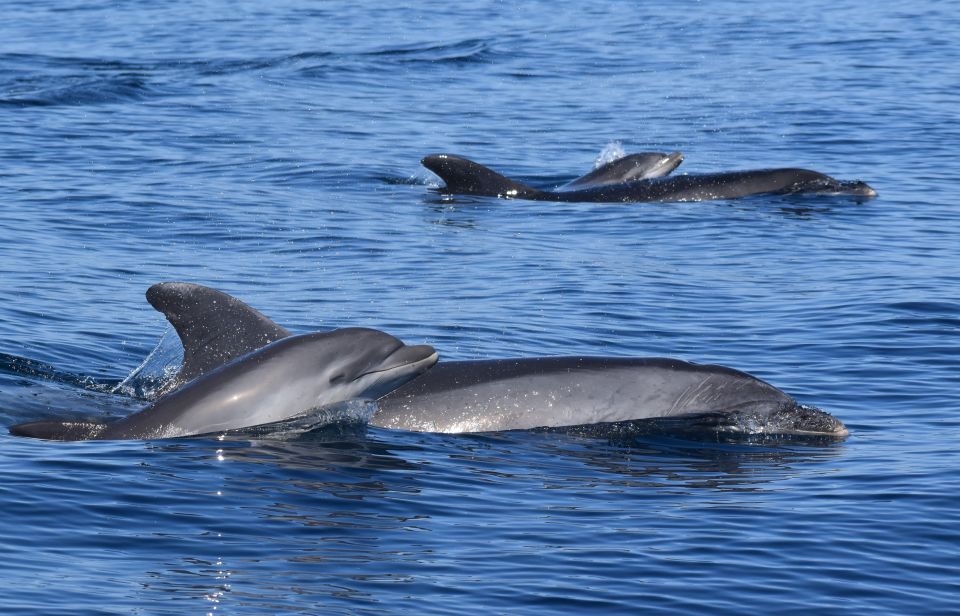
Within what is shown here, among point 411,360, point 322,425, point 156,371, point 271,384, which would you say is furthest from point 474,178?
point 411,360

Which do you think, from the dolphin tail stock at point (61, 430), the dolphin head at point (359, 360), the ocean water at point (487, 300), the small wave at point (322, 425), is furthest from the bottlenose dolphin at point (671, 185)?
the dolphin head at point (359, 360)

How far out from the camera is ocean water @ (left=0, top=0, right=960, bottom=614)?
1107 centimetres

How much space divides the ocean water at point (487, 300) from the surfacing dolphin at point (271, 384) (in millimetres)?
197

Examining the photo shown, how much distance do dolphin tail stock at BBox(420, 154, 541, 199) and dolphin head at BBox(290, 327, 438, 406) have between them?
16.7m

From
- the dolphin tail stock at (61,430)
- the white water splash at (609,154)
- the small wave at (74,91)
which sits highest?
the dolphin tail stock at (61,430)

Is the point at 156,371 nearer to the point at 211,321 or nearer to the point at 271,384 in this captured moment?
the point at 211,321

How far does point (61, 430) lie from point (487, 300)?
7.98 metres

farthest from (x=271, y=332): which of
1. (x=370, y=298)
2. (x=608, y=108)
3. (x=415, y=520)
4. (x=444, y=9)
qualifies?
(x=444, y=9)

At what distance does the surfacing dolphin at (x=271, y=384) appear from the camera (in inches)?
502

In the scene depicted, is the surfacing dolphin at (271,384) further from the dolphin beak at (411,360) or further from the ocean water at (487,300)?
the ocean water at (487,300)

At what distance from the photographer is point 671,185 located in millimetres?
29391

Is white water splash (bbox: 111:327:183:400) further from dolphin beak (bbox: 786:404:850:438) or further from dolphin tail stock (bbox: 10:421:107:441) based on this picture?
dolphin beak (bbox: 786:404:850:438)

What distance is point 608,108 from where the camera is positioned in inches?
1560

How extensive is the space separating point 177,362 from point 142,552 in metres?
5.06
